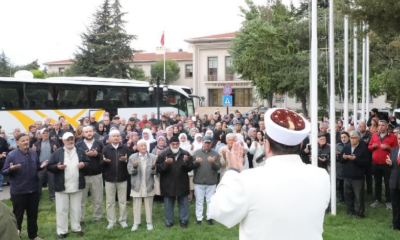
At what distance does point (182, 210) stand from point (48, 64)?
66425 mm

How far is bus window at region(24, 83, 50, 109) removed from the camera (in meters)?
18.8

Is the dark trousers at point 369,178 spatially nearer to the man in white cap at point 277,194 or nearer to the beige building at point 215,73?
the man in white cap at point 277,194

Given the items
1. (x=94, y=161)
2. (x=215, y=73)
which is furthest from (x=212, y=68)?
(x=94, y=161)

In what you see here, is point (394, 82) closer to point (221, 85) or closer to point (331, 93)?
point (331, 93)

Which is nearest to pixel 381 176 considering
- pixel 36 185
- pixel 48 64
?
pixel 36 185

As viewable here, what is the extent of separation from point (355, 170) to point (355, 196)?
631 millimetres

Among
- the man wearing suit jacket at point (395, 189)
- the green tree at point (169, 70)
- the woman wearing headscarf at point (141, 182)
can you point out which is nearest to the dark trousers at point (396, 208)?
the man wearing suit jacket at point (395, 189)

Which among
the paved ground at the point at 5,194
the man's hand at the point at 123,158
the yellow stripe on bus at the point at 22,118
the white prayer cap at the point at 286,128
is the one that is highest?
the white prayer cap at the point at 286,128

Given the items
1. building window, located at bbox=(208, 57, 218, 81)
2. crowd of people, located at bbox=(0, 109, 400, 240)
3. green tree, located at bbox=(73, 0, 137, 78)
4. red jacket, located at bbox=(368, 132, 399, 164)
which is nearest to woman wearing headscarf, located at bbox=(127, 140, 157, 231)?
crowd of people, located at bbox=(0, 109, 400, 240)

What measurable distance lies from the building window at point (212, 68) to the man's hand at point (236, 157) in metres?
51.4

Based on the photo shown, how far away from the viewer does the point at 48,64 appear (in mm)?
69375

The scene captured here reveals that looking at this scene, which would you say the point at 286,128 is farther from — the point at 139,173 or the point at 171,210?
the point at 171,210

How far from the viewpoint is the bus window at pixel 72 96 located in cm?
2057

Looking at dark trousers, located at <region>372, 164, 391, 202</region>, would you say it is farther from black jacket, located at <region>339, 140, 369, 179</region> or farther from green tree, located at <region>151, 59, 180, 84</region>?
green tree, located at <region>151, 59, 180, 84</region>
